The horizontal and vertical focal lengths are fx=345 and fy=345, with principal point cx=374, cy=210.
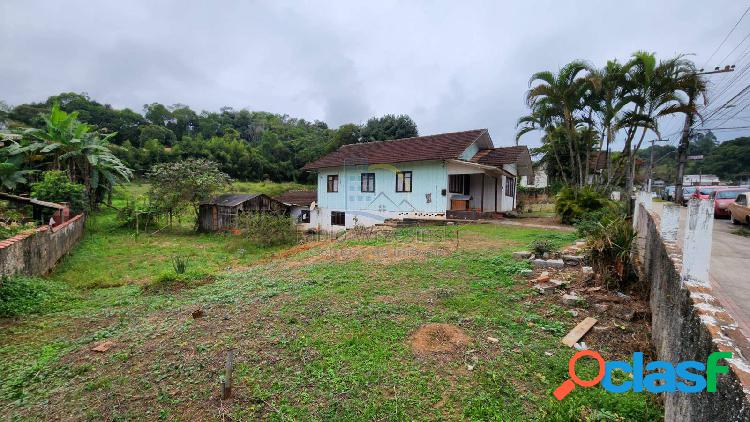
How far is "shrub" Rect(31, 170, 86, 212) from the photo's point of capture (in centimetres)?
1370

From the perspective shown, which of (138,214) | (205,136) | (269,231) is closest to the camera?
(269,231)

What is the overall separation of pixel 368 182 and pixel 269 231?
7.32m

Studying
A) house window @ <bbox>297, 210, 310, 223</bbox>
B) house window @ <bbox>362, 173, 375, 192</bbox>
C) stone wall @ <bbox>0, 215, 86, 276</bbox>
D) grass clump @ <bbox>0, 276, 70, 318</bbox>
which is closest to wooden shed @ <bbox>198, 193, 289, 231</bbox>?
house window @ <bbox>297, 210, 310, 223</bbox>

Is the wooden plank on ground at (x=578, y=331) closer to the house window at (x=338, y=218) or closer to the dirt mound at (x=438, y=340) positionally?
the dirt mound at (x=438, y=340)

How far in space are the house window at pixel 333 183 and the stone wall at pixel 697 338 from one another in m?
18.7

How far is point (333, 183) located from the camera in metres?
21.8

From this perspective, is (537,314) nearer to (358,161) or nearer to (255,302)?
(255,302)

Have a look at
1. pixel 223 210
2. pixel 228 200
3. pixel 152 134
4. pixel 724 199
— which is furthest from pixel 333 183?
pixel 152 134

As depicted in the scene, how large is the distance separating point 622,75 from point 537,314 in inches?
503

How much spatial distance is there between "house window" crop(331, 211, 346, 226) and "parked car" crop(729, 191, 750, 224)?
57.6 feet

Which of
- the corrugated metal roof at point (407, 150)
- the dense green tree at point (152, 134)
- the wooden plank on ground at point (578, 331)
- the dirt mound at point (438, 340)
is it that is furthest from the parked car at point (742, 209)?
the dense green tree at point (152, 134)

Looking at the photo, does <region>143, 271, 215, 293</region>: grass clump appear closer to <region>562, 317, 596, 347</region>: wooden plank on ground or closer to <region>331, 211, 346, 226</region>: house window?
<region>562, 317, 596, 347</region>: wooden plank on ground

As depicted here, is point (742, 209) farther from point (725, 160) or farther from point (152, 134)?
point (725, 160)

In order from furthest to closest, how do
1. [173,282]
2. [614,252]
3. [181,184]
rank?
[181,184]
[173,282]
[614,252]
